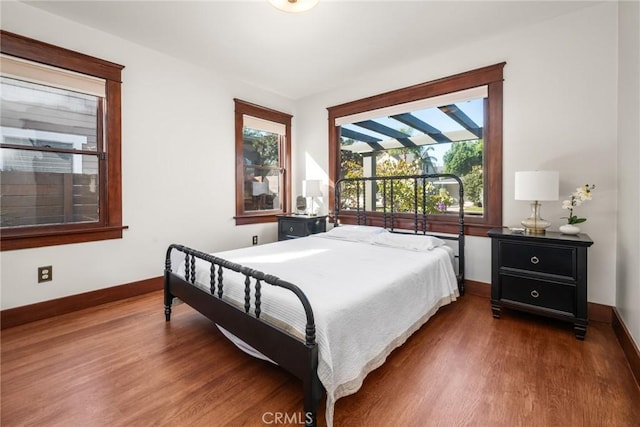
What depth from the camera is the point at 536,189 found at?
7.46ft

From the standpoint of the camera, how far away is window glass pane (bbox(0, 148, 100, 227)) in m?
2.33

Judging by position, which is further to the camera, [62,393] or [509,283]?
[509,283]

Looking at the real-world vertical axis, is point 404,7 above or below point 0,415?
above

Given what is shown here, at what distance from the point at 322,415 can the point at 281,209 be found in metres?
3.36

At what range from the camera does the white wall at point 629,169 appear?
1780 mm

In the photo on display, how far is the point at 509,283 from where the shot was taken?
7.88 feet

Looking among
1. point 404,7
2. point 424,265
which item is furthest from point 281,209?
point 404,7

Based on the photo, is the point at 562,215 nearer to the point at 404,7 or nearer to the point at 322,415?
the point at 404,7

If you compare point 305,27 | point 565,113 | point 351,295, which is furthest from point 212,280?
point 565,113

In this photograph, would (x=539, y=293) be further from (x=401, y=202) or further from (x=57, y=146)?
(x=57, y=146)

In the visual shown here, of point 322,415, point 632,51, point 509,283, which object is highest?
point 632,51

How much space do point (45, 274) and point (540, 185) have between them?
13.5 ft

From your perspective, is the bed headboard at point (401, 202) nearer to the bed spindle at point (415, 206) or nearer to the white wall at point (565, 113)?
the bed spindle at point (415, 206)

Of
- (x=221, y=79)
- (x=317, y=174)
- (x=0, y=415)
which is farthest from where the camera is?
(x=317, y=174)
